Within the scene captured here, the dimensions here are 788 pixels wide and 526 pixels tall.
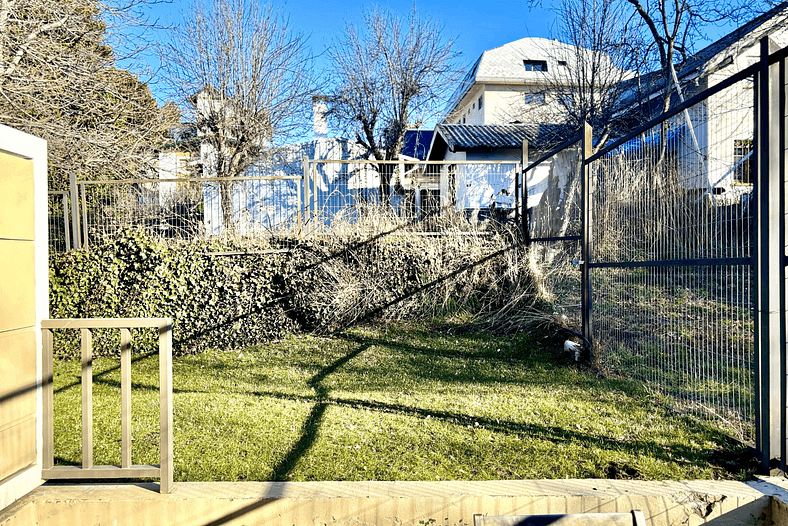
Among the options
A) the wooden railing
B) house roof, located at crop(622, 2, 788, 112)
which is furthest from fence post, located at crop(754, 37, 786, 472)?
house roof, located at crop(622, 2, 788, 112)

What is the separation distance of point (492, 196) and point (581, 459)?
6.43 metres

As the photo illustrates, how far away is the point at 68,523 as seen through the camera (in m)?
2.86

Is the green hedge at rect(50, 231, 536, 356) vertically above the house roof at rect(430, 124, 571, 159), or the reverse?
the house roof at rect(430, 124, 571, 159)

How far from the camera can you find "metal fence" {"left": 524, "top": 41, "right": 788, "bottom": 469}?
299cm

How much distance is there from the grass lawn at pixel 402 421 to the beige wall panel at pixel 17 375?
2.42ft

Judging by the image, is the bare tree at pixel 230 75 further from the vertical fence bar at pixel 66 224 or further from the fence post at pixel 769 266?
the fence post at pixel 769 266

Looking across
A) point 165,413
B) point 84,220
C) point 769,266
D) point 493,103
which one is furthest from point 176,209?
point 493,103

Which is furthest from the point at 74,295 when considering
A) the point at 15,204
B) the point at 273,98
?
the point at 273,98

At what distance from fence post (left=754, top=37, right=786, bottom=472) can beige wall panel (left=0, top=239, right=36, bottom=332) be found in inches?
159

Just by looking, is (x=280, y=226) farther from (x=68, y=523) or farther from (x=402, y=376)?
(x=68, y=523)

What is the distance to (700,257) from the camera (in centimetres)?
387

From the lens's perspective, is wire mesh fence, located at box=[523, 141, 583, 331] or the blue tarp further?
wire mesh fence, located at box=[523, 141, 583, 331]

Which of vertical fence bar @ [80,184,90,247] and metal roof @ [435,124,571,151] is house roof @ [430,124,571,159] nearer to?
metal roof @ [435,124,571,151]

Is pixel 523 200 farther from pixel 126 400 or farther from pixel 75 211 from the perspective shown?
pixel 126 400
